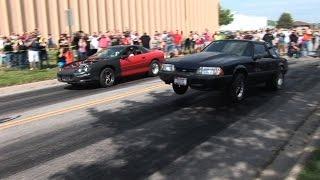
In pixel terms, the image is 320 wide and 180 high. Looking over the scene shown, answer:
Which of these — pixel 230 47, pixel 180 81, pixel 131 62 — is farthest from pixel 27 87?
pixel 230 47

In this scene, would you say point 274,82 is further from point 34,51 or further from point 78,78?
point 34,51

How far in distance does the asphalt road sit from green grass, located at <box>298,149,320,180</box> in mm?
693

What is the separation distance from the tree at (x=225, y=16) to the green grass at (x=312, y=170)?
12716cm

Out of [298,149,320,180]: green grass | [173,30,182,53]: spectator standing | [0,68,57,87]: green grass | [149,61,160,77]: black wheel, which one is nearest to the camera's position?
[298,149,320,180]: green grass

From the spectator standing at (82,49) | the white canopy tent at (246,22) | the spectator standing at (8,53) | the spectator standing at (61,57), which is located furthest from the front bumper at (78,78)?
the white canopy tent at (246,22)

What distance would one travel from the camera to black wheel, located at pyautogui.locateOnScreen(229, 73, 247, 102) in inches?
452

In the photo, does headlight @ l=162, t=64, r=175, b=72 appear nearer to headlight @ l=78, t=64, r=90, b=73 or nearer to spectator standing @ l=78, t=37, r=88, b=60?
headlight @ l=78, t=64, r=90, b=73

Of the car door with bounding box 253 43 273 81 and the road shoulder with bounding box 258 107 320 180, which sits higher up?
the car door with bounding box 253 43 273 81

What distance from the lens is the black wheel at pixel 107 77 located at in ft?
52.6

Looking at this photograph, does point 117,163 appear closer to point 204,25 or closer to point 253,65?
point 253,65

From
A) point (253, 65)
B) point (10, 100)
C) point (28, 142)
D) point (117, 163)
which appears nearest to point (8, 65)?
point (10, 100)

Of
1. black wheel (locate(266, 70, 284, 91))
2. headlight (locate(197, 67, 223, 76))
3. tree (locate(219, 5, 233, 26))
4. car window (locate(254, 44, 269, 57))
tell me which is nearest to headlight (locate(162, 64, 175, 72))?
headlight (locate(197, 67, 223, 76))

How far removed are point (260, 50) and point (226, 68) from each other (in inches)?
89.4

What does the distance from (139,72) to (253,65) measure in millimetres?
6799
